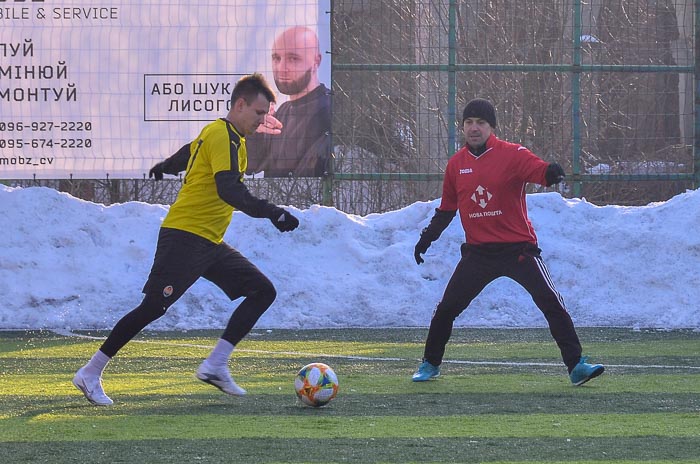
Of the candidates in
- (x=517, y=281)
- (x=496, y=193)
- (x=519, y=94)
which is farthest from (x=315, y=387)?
(x=519, y=94)

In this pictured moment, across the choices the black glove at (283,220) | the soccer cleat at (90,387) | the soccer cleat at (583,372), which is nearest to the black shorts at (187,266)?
the soccer cleat at (90,387)

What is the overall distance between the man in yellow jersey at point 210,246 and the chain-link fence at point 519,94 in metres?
7.65

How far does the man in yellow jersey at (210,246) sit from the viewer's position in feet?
24.2

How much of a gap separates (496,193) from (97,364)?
2.74 m

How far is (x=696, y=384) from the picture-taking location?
855cm

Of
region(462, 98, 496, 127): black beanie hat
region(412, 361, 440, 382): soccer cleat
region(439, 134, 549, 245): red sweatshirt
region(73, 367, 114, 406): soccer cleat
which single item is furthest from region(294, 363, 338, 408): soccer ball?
region(462, 98, 496, 127): black beanie hat

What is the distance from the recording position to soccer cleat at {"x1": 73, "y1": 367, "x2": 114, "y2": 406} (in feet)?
24.1

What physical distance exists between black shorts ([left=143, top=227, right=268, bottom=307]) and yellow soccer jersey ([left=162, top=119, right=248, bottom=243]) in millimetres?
57

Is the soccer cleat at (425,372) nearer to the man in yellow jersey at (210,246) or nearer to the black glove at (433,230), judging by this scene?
the black glove at (433,230)

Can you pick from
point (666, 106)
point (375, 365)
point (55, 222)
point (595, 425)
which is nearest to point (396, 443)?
point (595, 425)

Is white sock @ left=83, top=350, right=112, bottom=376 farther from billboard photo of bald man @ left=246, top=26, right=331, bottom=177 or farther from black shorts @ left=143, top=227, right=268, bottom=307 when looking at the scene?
billboard photo of bald man @ left=246, top=26, right=331, bottom=177

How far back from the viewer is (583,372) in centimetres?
835

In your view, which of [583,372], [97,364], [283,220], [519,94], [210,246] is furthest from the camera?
[519,94]

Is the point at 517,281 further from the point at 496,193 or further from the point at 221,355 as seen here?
the point at 221,355
